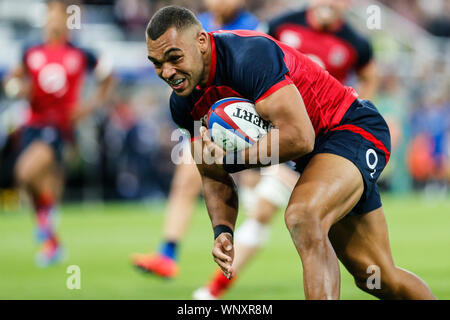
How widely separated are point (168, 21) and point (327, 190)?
1.21 metres

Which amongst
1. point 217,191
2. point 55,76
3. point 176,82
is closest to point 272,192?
point 217,191

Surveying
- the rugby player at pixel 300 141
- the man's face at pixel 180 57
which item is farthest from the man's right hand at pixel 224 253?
the man's face at pixel 180 57

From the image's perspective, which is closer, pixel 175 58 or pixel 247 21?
pixel 175 58

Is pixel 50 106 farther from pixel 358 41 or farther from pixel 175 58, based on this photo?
pixel 175 58

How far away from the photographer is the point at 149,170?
59.9 ft

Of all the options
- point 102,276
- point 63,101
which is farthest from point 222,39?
point 63,101

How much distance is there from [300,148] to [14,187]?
45.7 feet

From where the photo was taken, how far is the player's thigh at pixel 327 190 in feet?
12.7

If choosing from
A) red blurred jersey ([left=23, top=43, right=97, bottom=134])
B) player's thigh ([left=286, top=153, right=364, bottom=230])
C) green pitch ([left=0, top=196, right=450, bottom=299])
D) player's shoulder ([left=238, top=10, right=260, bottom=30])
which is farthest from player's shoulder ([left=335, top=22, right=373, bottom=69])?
red blurred jersey ([left=23, top=43, right=97, bottom=134])

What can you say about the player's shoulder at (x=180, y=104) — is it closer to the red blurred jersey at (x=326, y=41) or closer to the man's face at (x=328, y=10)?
the red blurred jersey at (x=326, y=41)

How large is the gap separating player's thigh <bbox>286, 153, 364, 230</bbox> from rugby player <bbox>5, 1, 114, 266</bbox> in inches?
212

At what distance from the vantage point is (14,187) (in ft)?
55.4

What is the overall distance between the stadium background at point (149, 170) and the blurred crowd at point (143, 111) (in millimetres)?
32
